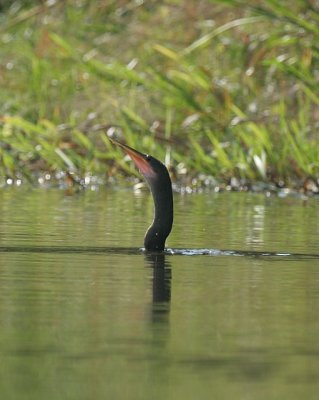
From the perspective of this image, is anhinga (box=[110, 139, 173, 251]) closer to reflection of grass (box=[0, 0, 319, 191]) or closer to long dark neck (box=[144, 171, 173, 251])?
long dark neck (box=[144, 171, 173, 251])

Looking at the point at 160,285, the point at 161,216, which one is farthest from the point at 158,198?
the point at 160,285

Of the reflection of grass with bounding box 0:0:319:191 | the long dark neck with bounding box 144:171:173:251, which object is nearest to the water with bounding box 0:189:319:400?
the long dark neck with bounding box 144:171:173:251

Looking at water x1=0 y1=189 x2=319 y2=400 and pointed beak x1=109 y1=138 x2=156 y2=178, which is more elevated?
pointed beak x1=109 y1=138 x2=156 y2=178

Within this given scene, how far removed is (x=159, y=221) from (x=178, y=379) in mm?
4297

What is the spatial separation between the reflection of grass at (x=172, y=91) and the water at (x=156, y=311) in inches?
162

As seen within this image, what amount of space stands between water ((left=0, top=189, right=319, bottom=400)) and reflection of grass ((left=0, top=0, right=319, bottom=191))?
411 centimetres

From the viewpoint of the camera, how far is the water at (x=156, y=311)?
5211 mm

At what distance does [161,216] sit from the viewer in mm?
9570

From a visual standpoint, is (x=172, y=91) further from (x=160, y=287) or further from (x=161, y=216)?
(x=160, y=287)

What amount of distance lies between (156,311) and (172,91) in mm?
9570

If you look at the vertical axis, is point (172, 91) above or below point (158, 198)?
above

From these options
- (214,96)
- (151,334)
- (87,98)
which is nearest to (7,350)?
(151,334)

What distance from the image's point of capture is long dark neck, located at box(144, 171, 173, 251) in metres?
9.47

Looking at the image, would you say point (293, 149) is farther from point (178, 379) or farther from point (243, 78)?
point (178, 379)
